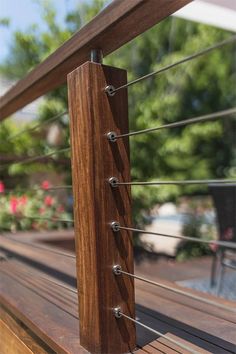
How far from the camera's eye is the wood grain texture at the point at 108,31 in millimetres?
961

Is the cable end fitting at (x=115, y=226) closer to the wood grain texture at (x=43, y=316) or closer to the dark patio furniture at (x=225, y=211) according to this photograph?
the wood grain texture at (x=43, y=316)

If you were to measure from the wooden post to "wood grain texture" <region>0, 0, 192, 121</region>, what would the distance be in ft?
0.26

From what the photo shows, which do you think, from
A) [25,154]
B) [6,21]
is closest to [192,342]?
[25,154]

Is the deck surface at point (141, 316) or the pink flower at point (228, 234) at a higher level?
the pink flower at point (228, 234)

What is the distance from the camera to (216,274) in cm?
322

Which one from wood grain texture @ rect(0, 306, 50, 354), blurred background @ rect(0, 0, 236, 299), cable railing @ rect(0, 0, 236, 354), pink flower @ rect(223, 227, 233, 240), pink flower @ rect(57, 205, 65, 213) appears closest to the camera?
cable railing @ rect(0, 0, 236, 354)

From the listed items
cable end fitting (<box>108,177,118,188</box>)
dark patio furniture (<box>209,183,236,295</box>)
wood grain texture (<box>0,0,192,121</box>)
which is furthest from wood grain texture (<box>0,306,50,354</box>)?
dark patio furniture (<box>209,183,236,295</box>)

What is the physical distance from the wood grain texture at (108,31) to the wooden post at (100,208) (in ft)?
0.26

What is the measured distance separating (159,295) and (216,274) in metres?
1.67

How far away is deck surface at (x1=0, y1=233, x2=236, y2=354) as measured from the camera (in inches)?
46.1

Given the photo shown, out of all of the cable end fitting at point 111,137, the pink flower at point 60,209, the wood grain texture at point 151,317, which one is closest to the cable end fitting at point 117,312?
the wood grain texture at point 151,317

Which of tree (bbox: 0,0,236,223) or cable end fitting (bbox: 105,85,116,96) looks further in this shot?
tree (bbox: 0,0,236,223)

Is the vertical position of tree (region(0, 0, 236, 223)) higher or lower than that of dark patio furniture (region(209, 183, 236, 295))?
higher

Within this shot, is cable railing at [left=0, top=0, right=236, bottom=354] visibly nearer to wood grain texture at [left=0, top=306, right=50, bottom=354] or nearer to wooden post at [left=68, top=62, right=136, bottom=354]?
wooden post at [left=68, top=62, right=136, bottom=354]
